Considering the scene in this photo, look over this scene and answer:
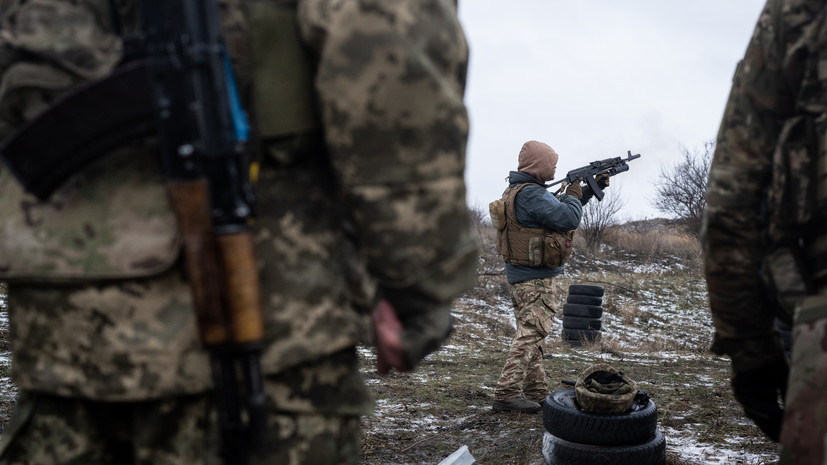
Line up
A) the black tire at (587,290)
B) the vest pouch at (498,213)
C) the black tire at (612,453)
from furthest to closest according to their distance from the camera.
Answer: the black tire at (587,290)
the vest pouch at (498,213)
the black tire at (612,453)

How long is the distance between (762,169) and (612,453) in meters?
2.18

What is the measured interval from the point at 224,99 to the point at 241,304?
36 cm

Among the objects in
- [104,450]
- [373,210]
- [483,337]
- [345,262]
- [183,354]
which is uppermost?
[373,210]

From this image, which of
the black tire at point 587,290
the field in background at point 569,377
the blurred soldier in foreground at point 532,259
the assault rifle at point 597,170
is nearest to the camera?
the field in background at point 569,377

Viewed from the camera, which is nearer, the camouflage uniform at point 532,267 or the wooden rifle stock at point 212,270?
the wooden rifle stock at point 212,270

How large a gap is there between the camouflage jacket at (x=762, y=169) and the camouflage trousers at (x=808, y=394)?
32 cm

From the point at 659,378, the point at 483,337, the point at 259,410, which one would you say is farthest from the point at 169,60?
the point at 483,337

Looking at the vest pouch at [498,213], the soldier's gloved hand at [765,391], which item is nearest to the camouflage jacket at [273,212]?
the soldier's gloved hand at [765,391]

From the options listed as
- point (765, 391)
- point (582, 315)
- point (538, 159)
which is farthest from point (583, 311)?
point (765, 391)

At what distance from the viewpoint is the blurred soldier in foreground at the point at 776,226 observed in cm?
125

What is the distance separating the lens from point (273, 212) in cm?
125

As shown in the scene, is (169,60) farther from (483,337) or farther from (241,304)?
(483,337)

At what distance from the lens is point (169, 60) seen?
118cm

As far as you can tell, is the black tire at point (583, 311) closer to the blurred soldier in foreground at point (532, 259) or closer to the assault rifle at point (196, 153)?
the blurred soldier in foreground at point (532, 259)
